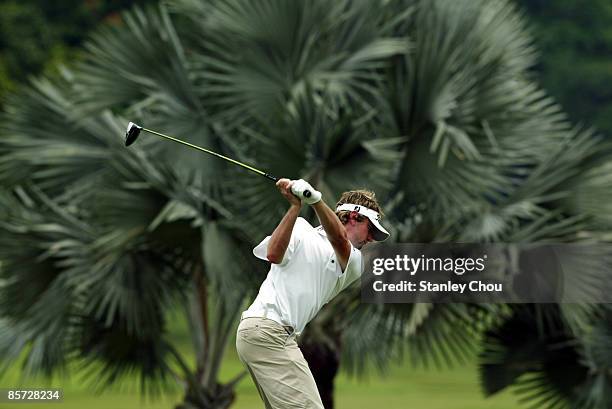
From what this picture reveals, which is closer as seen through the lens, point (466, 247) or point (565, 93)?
point (466, 247)

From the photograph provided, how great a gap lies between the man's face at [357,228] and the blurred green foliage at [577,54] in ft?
82.8

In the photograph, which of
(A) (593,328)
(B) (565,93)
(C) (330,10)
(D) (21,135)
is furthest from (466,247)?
(B) (565,93)

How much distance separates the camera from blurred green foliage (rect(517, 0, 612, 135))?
3166 cm

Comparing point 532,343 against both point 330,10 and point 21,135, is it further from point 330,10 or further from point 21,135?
point 21,135

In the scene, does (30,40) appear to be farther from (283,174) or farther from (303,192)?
(303,192)

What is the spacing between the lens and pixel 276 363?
5977 millimetres

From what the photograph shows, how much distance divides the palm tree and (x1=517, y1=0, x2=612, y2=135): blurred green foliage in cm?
1994

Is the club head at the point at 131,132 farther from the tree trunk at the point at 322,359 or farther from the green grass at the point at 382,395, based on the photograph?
the green grass at the point at 382,395

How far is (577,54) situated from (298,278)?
92.4ft

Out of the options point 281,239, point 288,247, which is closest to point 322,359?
point 288,247

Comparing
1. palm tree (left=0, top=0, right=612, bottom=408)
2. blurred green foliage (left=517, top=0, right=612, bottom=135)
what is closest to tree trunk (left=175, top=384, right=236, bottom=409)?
palm tree (left=0, top=0, right=612, bottom=408)

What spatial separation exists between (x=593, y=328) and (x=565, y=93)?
21.9 meters

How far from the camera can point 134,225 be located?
35.1ft

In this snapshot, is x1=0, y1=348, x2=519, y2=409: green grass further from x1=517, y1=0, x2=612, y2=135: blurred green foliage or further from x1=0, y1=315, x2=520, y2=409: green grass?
x1=517, y1=0, x2=612, y2=135: blurred green foliage
